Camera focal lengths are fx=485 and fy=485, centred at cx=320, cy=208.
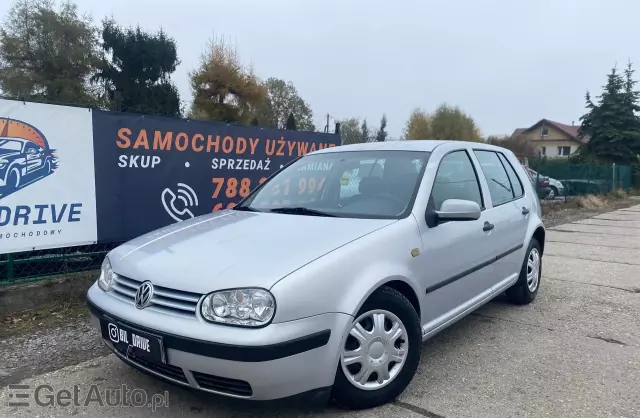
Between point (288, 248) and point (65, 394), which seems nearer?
point (288, 248)

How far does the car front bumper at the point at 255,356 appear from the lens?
227 cm

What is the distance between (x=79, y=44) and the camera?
1136 inches

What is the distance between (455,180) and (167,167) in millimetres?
3268

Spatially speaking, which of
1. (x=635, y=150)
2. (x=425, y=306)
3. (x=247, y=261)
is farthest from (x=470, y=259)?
(x=635, y=150)

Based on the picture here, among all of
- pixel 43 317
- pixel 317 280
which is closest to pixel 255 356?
pixel 317 280

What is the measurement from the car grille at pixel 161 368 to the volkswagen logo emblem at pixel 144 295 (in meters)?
0.29

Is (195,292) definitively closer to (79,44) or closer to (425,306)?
(425,306)

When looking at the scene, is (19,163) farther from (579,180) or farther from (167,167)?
(579,180)

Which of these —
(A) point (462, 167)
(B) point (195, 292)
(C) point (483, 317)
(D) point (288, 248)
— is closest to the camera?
(B) point (195, 292)

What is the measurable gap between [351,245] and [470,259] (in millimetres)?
1320

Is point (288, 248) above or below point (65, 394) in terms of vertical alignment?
above

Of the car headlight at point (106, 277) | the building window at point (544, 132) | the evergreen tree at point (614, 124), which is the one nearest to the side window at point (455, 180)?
the car headlight at point (106, 277)

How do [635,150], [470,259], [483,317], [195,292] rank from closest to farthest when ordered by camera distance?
[195,292] → [470,259] → [483,317] → [635,150]

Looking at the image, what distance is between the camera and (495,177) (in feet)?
14.6
